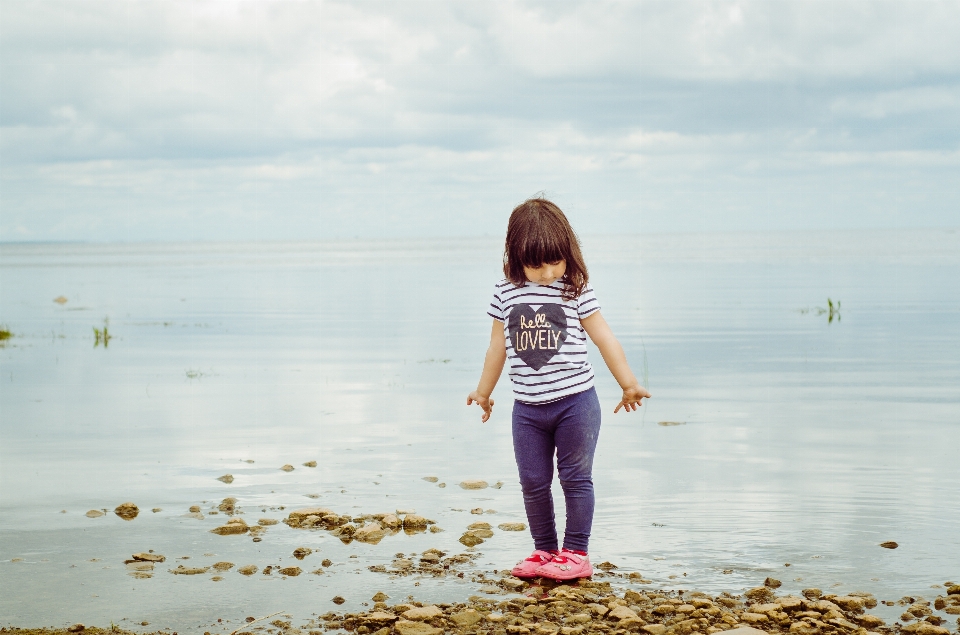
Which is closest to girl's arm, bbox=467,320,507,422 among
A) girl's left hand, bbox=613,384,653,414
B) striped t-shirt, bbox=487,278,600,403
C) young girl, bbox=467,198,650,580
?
young girl, bbox=467,198,650,580

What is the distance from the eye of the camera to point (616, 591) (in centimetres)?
584

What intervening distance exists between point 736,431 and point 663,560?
15.6ft

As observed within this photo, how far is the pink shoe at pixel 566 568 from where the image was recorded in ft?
19.7

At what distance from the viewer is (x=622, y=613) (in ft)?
17.1

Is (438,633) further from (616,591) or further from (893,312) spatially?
(893,312)

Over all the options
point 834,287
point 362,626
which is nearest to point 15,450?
point 362,626

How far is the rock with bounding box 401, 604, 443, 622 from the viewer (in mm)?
5203

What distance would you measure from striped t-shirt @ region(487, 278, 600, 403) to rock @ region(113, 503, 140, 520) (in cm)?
317

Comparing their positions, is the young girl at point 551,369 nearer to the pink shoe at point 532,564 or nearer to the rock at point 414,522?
the pink shoe at point 532,564

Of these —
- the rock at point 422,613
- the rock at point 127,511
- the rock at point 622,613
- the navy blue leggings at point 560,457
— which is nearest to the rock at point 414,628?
the rock at point 422,613

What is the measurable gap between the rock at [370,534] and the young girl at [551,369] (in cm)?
117

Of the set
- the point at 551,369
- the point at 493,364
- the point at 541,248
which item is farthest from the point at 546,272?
the point at 493,364

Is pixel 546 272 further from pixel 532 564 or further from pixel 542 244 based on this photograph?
pixel 532 564

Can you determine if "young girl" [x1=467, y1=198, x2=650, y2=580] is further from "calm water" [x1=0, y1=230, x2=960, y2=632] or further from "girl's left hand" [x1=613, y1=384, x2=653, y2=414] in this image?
"calm water" [x1=0, y1=230, x2=960, y2=632]
